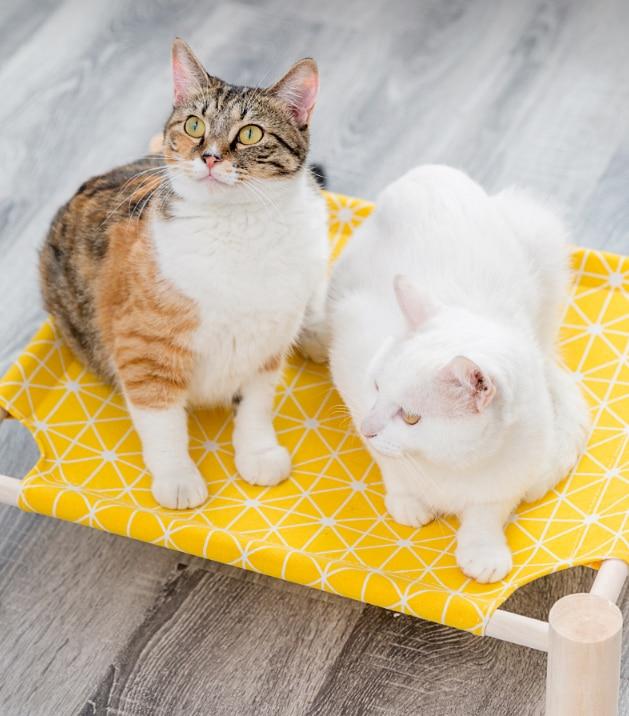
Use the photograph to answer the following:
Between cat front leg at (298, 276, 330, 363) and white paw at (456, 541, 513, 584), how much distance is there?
0.49m

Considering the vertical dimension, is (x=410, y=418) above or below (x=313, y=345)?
above

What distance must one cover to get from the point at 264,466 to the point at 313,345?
0.29m

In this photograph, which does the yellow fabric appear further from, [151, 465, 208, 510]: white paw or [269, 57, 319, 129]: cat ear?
[269, 57, 319, 129]: cat ear

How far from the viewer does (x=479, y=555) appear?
66.3 inches

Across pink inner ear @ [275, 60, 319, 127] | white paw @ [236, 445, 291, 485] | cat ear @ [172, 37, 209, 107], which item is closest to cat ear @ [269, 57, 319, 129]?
pink inner ear @ [275, 60, 319, 127]

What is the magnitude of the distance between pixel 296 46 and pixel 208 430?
146cm

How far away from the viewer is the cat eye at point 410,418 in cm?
148

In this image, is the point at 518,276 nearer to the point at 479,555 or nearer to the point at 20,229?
the point at 479,555

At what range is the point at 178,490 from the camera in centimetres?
181

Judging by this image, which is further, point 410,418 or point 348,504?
point 348,504

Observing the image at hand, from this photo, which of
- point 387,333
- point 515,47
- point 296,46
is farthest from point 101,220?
point 515,47

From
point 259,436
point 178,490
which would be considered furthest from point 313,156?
point 178,490

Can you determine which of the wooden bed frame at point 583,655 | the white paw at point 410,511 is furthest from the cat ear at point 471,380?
the white paw at point 410,511

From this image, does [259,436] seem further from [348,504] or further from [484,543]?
[484,543]
